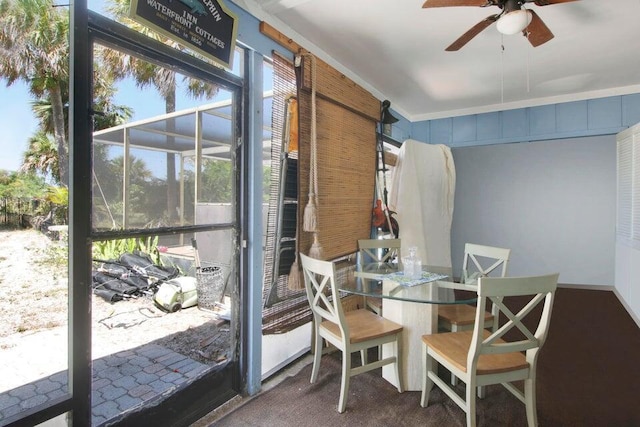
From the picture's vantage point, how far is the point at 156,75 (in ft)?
5.32

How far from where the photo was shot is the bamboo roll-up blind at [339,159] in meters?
2.34

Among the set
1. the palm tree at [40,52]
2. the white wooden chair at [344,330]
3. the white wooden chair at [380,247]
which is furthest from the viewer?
the white wooden chair at [380,247]

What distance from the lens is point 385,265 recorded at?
107 inches

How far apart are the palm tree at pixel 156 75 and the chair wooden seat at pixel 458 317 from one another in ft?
6.10

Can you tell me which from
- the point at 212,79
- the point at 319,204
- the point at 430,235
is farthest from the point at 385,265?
the point at 212,79

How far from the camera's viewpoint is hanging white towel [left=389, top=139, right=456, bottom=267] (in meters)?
3.62

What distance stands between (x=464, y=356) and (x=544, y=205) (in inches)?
163

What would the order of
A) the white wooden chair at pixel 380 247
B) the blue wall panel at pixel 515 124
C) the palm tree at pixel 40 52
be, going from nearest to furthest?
the palm tree at pixel 40 52
the white wooden chair at pixel 380 247
the blue wall panel at pixel 515 124

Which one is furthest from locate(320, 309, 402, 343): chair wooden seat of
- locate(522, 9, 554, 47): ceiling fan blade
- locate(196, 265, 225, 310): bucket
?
locate(522, 9, 554, 47): ceiling fan blade

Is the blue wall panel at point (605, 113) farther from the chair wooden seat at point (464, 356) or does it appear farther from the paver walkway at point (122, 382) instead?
the paver walkway at point (122, 382)

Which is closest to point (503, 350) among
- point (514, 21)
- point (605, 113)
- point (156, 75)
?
point (514, 21)

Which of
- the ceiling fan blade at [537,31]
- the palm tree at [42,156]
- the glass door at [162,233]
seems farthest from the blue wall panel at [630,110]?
the palm tree at [42,156]

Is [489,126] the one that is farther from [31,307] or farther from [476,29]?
[31,307]

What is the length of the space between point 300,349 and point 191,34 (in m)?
→ 2.22
